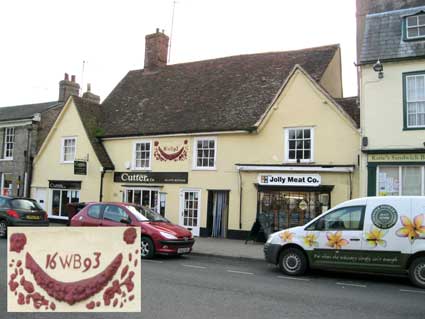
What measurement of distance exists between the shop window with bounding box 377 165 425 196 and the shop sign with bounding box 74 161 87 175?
14.4 meters

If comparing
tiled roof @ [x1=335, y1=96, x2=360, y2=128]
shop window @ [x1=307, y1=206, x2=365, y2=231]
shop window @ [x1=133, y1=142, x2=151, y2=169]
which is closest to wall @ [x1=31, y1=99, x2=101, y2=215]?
shop window @ [x1=133, y1=142, x2=151, y2=169]

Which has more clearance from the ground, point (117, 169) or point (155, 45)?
point (155, 45)

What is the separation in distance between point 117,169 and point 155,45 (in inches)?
335

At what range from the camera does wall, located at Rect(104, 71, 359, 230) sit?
55.7 ft

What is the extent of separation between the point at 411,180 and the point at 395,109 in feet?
8.42

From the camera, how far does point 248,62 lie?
23.4 metres

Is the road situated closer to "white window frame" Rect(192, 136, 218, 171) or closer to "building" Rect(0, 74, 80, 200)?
"white window frame" Rect(192, 136, 218, 171)

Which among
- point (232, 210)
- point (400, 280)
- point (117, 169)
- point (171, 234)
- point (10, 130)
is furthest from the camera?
point (10, 130)

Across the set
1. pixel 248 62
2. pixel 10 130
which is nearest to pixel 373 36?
pixel 248 62

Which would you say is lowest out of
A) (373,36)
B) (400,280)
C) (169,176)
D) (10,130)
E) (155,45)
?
(400,280)

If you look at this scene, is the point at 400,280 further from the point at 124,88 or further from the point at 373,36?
the point at 124,88

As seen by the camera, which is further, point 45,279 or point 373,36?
point 373,36

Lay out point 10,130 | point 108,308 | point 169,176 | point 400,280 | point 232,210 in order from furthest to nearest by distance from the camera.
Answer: point 10,130 → point 169,176 → point 232,210 → point 400,280 → point 108,308

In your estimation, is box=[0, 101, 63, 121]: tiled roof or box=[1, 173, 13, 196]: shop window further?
box=[0, 101, 63, 121]: tiled roof
